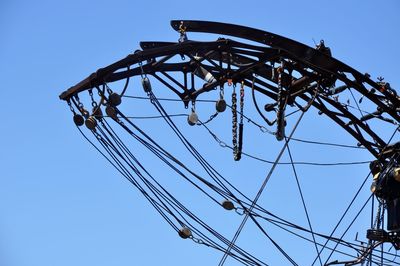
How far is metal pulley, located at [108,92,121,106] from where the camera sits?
45.2ft

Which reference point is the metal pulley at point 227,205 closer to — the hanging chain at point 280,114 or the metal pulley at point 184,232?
the metal pulley at point 184,232

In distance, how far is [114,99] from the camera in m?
13.8

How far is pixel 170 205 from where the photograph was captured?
14750 mm

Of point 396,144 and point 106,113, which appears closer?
point 106,113

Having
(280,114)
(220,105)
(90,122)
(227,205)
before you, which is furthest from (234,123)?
(90,122)

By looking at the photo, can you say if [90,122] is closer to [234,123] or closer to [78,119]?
[78,119]

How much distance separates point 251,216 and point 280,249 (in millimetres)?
1435

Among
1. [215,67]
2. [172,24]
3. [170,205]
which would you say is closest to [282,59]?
[215,67]

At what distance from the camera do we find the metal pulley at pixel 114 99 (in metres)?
13.8

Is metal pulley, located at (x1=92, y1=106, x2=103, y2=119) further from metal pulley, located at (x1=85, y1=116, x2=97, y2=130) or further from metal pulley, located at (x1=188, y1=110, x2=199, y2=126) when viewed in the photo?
metal pulley, located at (x1=188, y1=110, x2=199, y2=126)

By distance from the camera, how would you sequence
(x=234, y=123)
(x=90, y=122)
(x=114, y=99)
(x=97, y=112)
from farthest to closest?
1. (x=234, y=123)
2. (x=97, y=112)
3. (x=90, y=122)
4. (x=114, y=99)

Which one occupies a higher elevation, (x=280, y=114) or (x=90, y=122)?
(x=280, y=114)

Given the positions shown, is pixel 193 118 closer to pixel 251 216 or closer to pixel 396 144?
pixel 251 216

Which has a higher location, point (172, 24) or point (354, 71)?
point (354, 71)
